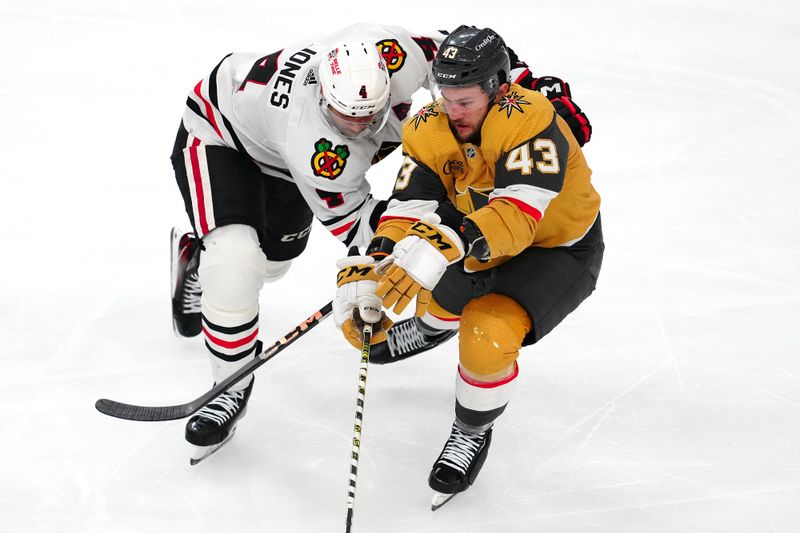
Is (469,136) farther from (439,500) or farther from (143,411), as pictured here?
(143,411)

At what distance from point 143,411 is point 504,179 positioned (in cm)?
129

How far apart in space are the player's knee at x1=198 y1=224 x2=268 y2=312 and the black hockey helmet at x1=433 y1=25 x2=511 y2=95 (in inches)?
31.1

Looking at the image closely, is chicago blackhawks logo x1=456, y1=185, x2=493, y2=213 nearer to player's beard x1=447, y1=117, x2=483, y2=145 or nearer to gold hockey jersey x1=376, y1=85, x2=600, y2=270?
gold hockey jersey x1=376, y1=85, x2=600, y2=270

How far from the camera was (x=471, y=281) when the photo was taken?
9.71 feet

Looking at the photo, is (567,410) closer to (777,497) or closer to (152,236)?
(777,497)

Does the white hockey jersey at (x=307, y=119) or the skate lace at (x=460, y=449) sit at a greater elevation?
the white hockey jersey at (x=307, y=119)

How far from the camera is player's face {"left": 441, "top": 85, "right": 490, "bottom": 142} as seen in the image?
8.23 ft

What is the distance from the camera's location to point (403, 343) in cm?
345

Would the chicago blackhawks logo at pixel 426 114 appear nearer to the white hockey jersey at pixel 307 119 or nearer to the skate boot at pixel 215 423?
the white hockey jersey at pixel 307 119

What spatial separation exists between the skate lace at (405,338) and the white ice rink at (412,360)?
10cm

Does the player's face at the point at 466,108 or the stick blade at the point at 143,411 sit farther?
the stick blade at the point at 143,411

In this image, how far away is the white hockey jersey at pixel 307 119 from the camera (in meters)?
2.82

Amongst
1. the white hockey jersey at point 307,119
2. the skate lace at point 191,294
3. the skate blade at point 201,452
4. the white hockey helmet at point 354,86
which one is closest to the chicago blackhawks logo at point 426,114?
the white hockey helmet at point 354,86

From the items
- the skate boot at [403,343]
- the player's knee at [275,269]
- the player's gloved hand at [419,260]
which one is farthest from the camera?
the player's knee at [275,269]
